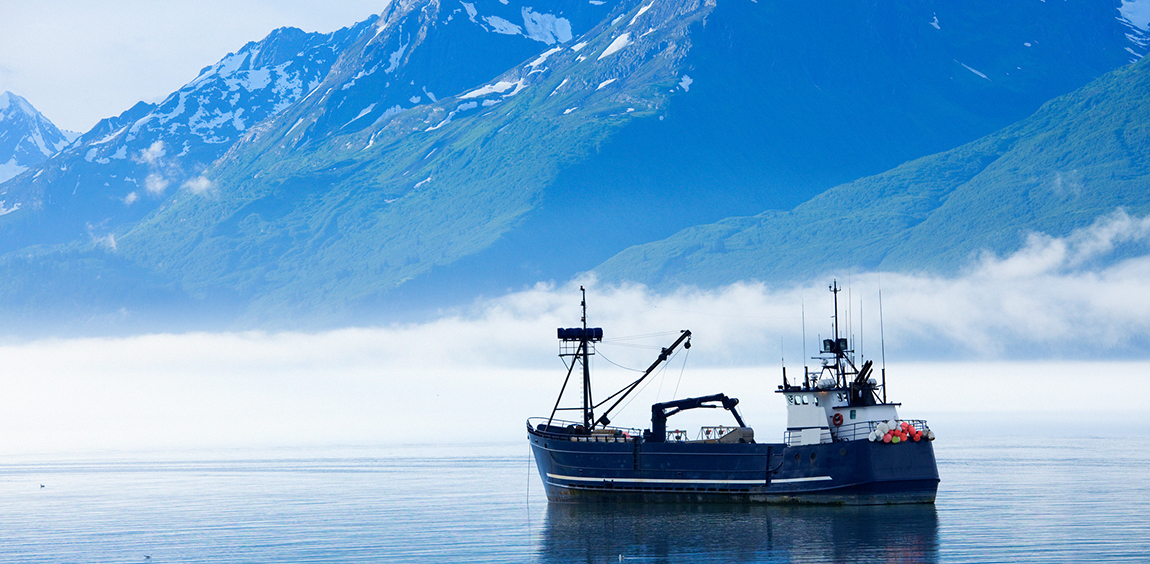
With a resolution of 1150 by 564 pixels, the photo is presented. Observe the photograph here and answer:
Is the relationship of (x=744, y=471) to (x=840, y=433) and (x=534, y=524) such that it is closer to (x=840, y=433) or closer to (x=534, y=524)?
(x=840, y=433)

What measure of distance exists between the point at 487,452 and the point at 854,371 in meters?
123

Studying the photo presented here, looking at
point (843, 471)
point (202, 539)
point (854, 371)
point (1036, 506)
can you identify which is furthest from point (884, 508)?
point (202, 539)

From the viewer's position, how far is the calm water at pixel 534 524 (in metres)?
58.5

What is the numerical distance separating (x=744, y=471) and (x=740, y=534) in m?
8.04

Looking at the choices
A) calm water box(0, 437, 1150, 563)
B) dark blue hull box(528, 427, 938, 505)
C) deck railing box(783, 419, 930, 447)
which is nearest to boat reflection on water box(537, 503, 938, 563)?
calm water box(0, 437, 1150, 563)

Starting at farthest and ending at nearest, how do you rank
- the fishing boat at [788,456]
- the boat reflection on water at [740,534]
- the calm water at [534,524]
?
the fishing boat at [788,456] → the calm water at [534,524] → the boat reflection on water at [740,534]

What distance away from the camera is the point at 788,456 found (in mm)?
69562

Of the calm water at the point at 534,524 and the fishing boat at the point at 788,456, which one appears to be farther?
the fishing boat at the point at 788,456

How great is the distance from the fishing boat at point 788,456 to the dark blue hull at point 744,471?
0.18 feet

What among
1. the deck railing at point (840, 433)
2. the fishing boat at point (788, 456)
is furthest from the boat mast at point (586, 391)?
the deck railing at point (840, 433)

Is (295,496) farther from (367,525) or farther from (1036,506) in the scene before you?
(1036,506)

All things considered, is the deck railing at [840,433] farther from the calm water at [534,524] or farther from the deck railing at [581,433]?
the deck railing at [581,433]

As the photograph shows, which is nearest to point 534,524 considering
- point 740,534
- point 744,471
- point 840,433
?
point 744,471

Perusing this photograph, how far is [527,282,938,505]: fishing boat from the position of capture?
6844cm
